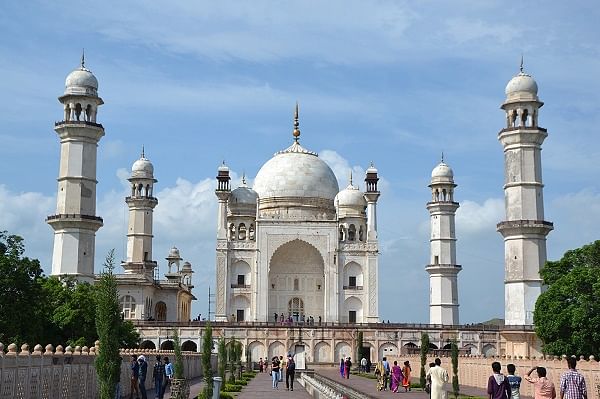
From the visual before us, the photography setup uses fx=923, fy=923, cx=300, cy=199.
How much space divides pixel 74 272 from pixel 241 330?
9.14 metres

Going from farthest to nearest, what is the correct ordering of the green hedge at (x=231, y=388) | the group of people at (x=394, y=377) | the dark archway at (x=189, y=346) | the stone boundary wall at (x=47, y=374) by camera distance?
the dark archway at (x=189, y=346) → the group of people at (x=394, y=377) → the green hedge at (x=231, y=388) → the stone boundary wall at (x=47, y=374)

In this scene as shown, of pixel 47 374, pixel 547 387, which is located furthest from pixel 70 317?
pixel 547 387

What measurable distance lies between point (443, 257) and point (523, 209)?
33.8ft

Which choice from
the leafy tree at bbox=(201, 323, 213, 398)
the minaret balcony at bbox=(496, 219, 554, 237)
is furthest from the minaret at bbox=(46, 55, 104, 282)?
the leafy tree at bbox=(201, 323, 213, 398)

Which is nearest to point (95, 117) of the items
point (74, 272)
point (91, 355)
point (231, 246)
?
point (74, 272)

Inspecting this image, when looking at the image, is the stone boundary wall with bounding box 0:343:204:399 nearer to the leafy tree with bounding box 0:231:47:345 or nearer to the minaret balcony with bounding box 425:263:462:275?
the leafy tree with bounding box 0:231:47:345

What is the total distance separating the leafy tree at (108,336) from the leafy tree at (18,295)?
15219 mm

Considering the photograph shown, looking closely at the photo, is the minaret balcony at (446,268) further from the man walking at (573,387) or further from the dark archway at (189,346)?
the man walking at (573,387)

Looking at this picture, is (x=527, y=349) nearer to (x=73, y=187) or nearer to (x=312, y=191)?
(x=312, y=191)

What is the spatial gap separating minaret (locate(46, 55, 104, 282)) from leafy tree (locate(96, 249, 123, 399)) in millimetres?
Result: 28673

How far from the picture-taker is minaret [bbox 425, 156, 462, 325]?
52.3 m

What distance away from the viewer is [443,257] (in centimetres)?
5303

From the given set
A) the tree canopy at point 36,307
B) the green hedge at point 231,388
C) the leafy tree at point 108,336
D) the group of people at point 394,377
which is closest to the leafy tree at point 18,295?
the tree canopy at point 36,307

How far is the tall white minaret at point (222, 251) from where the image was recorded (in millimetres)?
50500
